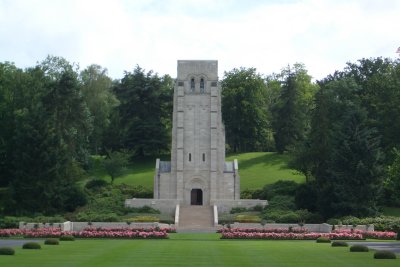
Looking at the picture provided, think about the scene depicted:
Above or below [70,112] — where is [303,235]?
below

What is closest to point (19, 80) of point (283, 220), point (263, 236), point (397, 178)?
point (283, 220)

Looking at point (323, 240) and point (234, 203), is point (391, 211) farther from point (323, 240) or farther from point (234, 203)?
point (323, 240)

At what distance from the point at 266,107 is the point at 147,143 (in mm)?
23478

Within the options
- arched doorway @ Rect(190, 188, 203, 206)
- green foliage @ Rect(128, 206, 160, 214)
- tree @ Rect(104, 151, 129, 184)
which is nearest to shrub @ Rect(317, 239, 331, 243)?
green foliage @ Rect(128, 206, 160, 214)

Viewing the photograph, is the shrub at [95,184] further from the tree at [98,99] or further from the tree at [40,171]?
the tree at [98,99]

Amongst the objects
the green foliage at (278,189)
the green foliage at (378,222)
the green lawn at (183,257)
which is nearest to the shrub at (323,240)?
the green lawn at (183,257)

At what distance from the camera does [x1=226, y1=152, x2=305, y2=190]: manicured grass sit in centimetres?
7731

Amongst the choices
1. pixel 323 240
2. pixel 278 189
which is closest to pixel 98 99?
pixel 278 189

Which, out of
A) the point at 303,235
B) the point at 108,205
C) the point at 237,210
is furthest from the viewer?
the point at 237,210

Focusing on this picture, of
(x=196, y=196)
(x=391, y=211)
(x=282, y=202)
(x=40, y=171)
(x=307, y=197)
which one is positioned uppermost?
(x=40, y=171)

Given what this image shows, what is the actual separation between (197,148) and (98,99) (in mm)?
26908

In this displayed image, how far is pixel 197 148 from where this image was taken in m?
70.7

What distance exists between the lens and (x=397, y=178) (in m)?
41.6

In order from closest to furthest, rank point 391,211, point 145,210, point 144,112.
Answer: point 391,211, point 145,210, point 144,112
